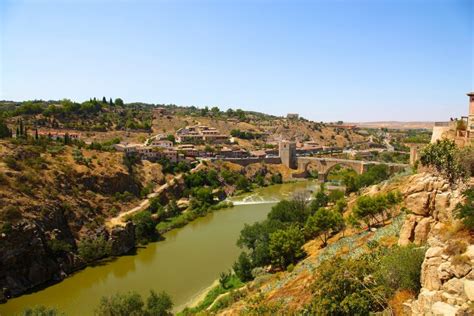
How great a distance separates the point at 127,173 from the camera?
35.0 metres

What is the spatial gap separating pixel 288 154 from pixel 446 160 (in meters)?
43.9

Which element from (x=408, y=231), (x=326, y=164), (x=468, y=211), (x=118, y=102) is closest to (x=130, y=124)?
(x=118, y=102)

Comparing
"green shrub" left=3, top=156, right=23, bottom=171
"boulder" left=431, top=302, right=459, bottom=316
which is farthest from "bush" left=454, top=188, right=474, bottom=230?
"green shrub" left=3, top=156, right=23, bottom=171

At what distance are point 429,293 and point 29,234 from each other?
67.6 feet

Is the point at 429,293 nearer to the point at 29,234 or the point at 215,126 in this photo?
the point at 29,234

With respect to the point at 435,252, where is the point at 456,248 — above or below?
above

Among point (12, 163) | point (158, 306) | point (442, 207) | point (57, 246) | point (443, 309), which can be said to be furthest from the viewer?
point (12, 163)

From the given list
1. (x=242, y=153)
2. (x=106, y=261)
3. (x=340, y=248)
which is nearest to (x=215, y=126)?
(x=242, y=153)

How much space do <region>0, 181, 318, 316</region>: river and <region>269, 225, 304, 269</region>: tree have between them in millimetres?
→ 3838

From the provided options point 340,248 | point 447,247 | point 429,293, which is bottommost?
point 340,248

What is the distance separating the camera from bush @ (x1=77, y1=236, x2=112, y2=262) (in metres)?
22.5

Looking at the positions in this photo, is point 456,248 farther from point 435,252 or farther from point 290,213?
point 290,213

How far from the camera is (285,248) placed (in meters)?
17.7

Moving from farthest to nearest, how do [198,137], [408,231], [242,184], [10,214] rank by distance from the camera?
1. [198,137]
2. [242,184]
3. [10,214]
4. [408,231]
